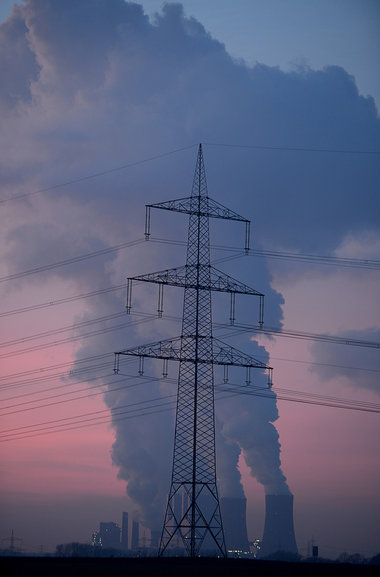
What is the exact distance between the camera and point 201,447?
174ft

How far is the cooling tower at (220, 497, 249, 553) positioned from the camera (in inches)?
6800

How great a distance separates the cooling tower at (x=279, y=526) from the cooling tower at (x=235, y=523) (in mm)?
5077

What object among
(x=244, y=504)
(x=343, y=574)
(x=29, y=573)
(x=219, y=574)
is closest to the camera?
(x=29, y=573)

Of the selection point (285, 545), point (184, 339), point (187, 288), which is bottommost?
point (285, 545)

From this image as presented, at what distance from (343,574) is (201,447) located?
44.3ft

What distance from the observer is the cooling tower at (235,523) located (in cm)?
17273

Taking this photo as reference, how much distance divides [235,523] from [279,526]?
32.7 ft

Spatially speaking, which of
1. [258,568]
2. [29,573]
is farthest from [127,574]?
[258,568]

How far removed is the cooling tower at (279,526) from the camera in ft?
561

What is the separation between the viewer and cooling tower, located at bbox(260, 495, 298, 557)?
561ft

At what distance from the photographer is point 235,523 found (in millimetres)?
179125

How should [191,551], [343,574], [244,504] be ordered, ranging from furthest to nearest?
[244,504]
[191,551]
[343,574]

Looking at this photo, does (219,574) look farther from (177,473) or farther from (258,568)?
(177,473)

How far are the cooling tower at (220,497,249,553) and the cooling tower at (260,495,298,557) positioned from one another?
5077 millimetres
